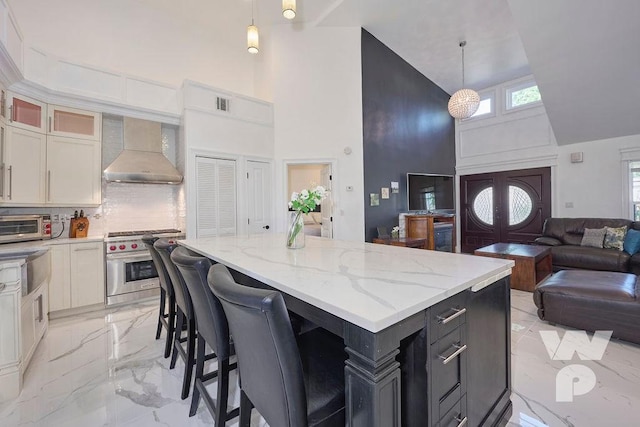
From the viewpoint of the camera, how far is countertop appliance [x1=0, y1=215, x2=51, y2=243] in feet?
9.40

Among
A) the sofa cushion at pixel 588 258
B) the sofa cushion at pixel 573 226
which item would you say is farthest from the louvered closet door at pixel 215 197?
the sofa cushion at pixel 573 226

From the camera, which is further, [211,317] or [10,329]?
[10,329]

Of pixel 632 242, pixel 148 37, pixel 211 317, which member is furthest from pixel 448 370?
pixel 148 37

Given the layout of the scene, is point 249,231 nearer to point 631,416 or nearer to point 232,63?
point 232,63

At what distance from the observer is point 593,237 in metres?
4.40

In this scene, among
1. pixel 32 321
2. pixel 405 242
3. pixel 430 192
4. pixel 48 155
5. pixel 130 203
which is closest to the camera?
pixel 32 321

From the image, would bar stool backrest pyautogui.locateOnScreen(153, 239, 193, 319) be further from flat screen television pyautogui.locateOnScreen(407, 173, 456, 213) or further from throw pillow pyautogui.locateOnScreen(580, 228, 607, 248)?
throw pillow pyautogui.locateOnScreen(580, 228, 607, 248)

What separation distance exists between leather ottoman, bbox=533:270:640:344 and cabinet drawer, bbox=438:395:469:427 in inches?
83.0

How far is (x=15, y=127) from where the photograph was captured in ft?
9.76

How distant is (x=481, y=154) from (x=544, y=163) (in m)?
1.29

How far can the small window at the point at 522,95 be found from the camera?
238 inches

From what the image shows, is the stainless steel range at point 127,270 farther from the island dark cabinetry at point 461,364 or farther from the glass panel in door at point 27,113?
the island dark cabinetry at point 461,364

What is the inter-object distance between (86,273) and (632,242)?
742 centimetres

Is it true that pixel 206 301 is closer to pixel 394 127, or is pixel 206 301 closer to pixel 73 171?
pixel 73 171
